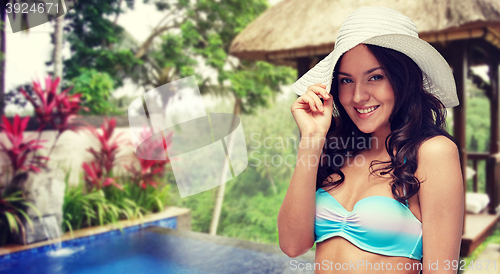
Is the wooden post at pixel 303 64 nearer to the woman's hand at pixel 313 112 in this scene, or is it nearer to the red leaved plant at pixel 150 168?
the red leaved plant at pixel 150 168

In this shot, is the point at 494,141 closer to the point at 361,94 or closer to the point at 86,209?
the point at 361,94

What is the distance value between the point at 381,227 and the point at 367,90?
37cm

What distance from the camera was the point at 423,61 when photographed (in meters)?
1.02

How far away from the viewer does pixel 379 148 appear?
1.09 m

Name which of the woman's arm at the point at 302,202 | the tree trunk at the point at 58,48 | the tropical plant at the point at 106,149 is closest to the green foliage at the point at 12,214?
the tropical plant at the point at 106,149

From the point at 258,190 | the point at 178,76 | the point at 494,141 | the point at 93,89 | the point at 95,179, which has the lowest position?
the point at 258,190

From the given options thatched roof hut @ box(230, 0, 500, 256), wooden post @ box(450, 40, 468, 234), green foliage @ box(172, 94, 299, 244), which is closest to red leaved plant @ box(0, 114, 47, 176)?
thatched roof hut @ box(230, 0, 500, 256)

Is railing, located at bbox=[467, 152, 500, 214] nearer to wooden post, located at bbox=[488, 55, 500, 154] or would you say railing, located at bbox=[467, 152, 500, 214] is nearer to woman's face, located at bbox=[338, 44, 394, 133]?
wooden post, located at bbox=[488, 55, 500, 154]

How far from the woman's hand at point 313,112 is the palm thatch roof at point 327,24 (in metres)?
2.97

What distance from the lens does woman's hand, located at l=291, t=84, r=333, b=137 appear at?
39.4 inches

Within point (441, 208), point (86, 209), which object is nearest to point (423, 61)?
point (441, 208)

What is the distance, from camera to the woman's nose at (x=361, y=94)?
3.25 feet

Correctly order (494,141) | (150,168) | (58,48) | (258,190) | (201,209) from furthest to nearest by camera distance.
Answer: (258,190), (201,209), (58,48), (150,168), (494,141)

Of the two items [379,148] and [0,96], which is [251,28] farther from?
[379,148]
